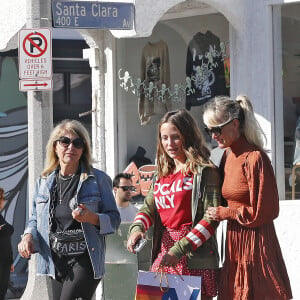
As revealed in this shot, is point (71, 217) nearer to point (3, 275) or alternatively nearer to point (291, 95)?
point (3, 275)

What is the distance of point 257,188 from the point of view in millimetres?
5562

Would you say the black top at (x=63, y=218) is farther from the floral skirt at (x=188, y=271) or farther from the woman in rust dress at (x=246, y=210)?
the woman in rust dress at (x=246, y=210)

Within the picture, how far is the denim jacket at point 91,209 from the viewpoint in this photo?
6199mm

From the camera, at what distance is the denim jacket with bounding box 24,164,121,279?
6.20 m

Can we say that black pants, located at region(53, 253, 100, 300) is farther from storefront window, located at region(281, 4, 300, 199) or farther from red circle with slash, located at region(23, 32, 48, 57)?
storefront window, located at region(281, 4, 300, 199)

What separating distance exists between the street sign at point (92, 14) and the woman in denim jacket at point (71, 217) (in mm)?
2209

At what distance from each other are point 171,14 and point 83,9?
2.28 meters

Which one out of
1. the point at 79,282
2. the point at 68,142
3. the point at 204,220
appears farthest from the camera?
the point at 68,142

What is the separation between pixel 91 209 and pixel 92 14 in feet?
9.36

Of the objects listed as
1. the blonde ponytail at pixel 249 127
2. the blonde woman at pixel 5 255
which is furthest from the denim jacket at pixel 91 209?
the blonde woman at pixel 5 255

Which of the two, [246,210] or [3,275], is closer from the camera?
[246,210]

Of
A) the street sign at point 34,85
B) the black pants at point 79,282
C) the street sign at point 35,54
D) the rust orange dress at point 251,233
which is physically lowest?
the black pants at point 79,282

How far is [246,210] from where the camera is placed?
555cm

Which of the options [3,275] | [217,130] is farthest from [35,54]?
[217,130]
